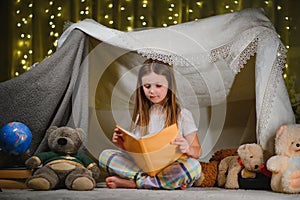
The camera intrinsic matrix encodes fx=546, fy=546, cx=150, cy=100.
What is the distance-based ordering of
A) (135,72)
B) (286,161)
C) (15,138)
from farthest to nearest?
(135,72), (15,138), (286,161)

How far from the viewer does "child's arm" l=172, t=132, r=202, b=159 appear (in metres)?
2.11

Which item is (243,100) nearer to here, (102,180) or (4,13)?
(102,180)

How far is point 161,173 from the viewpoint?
2.15 meters

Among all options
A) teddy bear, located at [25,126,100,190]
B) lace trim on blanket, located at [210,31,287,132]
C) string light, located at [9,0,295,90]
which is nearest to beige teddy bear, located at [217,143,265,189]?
lace trim on blanket, located at [210,31,287,132]

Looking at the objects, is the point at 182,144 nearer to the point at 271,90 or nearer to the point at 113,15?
the point at 271,90

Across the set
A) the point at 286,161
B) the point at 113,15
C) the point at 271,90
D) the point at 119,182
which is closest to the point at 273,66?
the point at 271,90

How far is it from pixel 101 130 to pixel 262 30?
2.93 feet

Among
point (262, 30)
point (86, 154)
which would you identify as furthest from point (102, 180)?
point (262, 30)

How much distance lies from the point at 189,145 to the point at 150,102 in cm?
28

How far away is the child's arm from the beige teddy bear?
0.15 metres

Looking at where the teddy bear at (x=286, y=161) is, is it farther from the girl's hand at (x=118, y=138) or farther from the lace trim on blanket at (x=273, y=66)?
the girl's hand at (x=118, y=138)

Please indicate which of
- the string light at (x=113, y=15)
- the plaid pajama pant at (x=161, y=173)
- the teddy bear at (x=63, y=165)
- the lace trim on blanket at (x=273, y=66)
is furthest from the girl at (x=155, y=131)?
the string light at (x=113, y=15)

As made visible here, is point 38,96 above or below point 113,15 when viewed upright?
below

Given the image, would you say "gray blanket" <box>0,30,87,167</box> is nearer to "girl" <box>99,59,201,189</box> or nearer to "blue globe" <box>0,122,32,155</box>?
"blue globe" <box>0,122,32,155</box>
